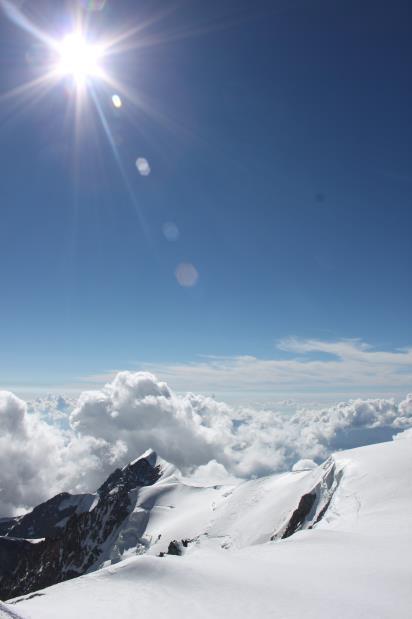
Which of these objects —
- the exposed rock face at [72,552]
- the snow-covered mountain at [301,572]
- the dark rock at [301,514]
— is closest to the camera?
the snow-covered mountain at [301,572]

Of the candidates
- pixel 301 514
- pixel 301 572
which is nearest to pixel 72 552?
pixel 301 514

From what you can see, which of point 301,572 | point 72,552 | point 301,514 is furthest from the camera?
point 72,552

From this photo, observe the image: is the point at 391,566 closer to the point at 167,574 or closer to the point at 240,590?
the point at 240,590

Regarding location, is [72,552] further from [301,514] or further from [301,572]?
[301,572]

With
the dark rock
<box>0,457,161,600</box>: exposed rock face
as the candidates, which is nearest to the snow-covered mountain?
the dark rock

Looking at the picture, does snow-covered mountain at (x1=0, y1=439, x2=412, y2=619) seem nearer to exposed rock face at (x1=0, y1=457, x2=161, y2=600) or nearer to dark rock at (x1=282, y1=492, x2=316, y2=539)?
dark rock at (x1=282, y1=492, x2=316, y2=539)

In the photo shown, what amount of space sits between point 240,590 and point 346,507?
978 inches

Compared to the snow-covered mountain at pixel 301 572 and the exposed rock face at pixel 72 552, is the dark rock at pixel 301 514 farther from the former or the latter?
the exposed rock face at pixel 72 552

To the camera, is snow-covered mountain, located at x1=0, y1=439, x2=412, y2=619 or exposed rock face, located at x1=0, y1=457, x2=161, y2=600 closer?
snow-covered mountain, located at x1=0, y1=439, x2=412, y2=619

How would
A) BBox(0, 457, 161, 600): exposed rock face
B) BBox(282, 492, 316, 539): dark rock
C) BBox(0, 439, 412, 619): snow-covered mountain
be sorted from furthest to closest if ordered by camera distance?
BBox(0, 457, 161, 600): exposed rock face < BBox(282, 492, 316, 539): dark rock < BBox(0, 439, 412, 619): snow-covered mountain

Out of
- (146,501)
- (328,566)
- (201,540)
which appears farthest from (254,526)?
(146,501)

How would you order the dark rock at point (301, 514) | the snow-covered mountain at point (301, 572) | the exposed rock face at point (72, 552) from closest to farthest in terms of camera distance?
the snow-covered mountain at point (301, 572) < the dark rock at point (301, 514) < the exposed rock face at point (72, 552)

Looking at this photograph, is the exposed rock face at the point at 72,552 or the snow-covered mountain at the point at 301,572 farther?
the exposed rock face at the point at 72,552

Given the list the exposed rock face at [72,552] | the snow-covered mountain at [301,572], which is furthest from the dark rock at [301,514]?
the exposed rock face at [72,552]
